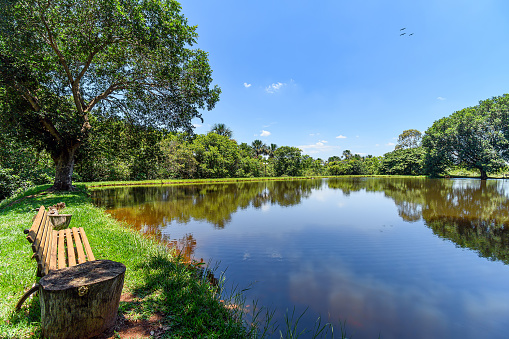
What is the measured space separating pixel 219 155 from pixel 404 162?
49581mm

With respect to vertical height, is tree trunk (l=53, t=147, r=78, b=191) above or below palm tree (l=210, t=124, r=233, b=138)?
below

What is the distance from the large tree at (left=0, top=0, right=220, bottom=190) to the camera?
28.5ft

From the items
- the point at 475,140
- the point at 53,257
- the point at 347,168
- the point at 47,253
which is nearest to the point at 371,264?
the point at 53,257

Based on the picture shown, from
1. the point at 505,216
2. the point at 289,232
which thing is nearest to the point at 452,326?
the point at 289,232

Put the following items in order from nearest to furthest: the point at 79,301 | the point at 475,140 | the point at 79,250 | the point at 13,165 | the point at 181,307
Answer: the point at 79,301 < the point at 181,307 < the point at 79,250 < the point at 13,165 < the point at 475,140

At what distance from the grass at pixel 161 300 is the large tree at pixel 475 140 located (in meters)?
47.4

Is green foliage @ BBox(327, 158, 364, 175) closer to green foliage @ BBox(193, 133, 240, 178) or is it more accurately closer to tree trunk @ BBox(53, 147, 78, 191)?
green foliage @ BBox(193, 133, 240, 178)

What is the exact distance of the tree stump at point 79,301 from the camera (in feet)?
6.77

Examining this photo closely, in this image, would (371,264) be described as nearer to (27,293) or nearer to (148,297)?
(148,297)

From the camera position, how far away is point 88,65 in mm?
10906

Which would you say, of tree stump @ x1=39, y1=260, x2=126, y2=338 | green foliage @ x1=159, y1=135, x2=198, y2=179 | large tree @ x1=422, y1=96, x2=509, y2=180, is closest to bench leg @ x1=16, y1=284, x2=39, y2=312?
tree stump @ x1=39, y1=260, x2=126, y2=338

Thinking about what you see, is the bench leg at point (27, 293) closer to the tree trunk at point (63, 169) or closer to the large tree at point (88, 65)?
the large tree at point (88, 65)

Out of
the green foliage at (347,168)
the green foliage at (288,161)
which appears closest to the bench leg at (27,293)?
the green foliage at (288,161)

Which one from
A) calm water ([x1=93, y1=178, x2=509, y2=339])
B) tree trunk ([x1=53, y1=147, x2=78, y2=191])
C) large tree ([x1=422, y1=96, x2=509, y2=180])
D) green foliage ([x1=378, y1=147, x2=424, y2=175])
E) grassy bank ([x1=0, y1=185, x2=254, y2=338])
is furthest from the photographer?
green foliage ([x1=378, y1=147, x2=424, y2=175])
